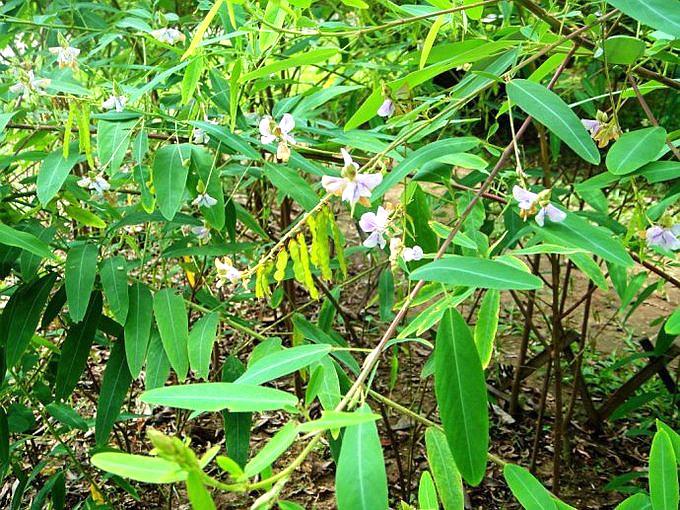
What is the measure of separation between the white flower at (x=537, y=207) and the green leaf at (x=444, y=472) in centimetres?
24

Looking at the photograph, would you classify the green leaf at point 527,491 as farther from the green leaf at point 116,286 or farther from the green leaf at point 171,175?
the green leaf at point 116,286

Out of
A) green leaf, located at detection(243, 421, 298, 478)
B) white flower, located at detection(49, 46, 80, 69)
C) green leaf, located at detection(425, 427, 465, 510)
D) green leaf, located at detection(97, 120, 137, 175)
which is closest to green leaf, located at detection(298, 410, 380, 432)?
green leaf, located at detection(243, 421, 298, 478)

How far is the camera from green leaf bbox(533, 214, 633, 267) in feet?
2.07

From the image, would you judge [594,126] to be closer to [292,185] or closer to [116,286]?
[292,185]

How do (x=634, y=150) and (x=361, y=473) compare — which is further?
(x=634, y=150)

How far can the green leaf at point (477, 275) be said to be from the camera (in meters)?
0.54

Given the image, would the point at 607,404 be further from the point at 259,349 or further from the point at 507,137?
the point at 507,137

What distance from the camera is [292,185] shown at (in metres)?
1.08

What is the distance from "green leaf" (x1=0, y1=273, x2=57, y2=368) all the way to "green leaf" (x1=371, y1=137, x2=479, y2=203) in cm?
70

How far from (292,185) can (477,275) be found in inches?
22.4

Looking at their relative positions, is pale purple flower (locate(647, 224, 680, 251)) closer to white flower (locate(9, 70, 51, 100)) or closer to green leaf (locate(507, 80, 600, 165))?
green leaf (locate(507, 80, 600, 165))

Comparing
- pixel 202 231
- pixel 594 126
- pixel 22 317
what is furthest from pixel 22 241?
pixel 594 126

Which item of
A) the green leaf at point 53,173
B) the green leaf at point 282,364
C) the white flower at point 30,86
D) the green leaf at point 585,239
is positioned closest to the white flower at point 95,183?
the green leaf at point 53,173

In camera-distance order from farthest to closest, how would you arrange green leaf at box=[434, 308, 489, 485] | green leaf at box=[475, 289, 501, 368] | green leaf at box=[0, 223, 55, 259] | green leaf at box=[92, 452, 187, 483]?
1. green leaf at box=[0, 223, 55, 259]
2. green leaf at box=[475, 289, 501, 368]
3. green leaf at box=[434, 308, 489, 485]
4. green leaf at box=[92, 452, 187, 483]
